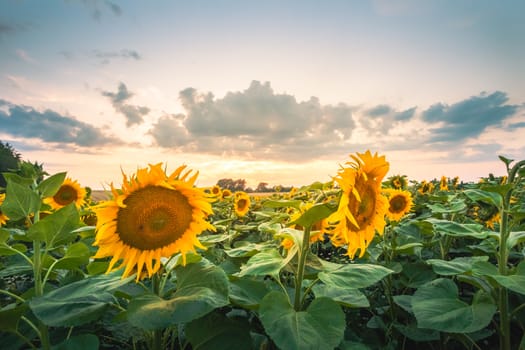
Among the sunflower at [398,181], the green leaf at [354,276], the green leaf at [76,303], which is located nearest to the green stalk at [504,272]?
the green leaf at [354,276]

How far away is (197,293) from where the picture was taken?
149 centimetres

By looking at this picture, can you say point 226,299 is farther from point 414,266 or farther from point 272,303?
point 414,266

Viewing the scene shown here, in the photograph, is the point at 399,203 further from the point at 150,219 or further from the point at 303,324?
the point at 150,219

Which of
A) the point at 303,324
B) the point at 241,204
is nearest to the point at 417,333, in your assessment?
the point at 303,324

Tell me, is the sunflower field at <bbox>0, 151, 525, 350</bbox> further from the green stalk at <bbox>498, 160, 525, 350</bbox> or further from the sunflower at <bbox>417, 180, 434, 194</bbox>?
the sunflower at <bbox>417, 180, 434, 194</bbox>

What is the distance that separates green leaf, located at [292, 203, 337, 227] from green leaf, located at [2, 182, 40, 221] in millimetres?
1457

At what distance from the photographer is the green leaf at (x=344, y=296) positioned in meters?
1.80

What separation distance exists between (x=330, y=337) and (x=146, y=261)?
0.92 meters

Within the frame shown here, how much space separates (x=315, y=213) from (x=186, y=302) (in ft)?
2.15

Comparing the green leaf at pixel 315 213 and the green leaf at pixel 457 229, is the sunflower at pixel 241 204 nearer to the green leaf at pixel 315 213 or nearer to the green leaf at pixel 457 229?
the green leaf at pixel 457 229

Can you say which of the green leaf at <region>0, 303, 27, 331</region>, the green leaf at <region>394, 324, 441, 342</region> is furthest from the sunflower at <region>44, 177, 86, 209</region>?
the green leaf at <region>394, 324, 441, 342</region>

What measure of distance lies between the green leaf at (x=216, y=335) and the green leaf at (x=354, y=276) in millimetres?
475

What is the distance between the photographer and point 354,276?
Answer: 1.71 metres

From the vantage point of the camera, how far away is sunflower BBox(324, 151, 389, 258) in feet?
5.71
